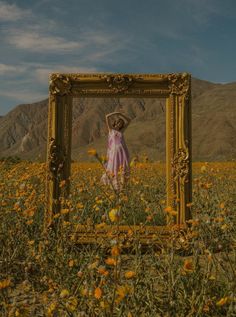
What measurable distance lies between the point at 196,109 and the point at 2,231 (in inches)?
3913

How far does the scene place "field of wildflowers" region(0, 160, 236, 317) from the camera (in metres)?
2.40

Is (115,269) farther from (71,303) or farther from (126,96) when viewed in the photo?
(126,96)

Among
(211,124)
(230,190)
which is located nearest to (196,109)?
(211,124)

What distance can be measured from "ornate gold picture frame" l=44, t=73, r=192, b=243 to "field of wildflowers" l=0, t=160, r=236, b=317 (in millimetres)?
339

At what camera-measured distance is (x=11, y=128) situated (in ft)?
641

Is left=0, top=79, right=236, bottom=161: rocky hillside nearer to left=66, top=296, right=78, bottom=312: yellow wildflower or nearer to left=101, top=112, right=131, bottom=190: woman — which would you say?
left=101, top=112, right=131, bottom=190: woman

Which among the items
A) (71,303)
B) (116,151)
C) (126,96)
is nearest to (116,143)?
(116,151)

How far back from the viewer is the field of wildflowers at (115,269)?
2397 millimetres

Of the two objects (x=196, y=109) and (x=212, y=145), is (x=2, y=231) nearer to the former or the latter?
(x=212, y=145)

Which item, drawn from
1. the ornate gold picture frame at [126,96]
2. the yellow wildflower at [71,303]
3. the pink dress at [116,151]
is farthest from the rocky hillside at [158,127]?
the yellow wildflower at [71,303]

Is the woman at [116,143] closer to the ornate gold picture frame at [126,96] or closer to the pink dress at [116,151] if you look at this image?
the pink dress at [116,151]

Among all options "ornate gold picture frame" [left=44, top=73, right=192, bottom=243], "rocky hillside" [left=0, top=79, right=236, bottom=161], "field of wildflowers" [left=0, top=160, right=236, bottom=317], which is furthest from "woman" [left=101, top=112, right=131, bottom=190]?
"rocky hillside" [left=0, top=79, right=236, bottom=161]

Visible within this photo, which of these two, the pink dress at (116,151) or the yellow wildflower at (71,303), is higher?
the pink dress at (116,151)

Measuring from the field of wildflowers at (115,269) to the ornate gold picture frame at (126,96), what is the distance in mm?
339
